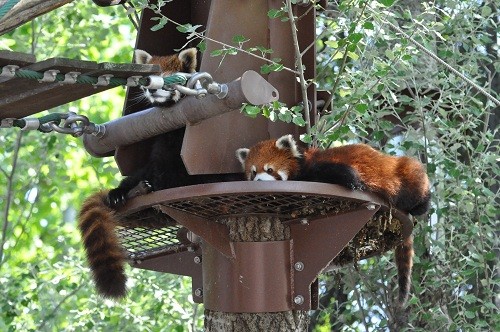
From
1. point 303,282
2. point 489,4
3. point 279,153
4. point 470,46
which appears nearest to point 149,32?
point 279,153

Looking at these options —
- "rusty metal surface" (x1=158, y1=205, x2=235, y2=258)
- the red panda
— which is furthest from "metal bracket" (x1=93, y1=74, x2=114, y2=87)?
"rusty metal surface" (x1=158, y1=205, x2=235, y2=258)

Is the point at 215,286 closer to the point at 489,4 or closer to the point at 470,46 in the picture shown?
the point at 470,46

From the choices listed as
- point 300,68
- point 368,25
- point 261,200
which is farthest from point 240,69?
point 261,200

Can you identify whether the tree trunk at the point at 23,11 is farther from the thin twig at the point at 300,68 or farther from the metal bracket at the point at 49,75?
the thin twig at the point at 300,68

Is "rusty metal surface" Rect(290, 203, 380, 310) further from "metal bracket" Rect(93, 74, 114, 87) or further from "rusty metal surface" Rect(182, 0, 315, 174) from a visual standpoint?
"metal bracket" Rect(93, 74, 114, 87)

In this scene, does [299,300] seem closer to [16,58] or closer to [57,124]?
[57,124]

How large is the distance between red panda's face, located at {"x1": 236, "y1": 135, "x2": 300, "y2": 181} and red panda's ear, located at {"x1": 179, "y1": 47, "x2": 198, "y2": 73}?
551 millimetres

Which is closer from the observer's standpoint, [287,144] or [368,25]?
[287,144]

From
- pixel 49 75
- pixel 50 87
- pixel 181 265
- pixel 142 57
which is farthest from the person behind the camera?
pixel 181 265

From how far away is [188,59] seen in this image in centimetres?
458

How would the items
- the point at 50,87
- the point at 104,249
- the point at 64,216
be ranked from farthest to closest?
the point at 64,216 → the point at 104,249 → the point at 50,87

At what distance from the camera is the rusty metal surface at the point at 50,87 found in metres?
3.42

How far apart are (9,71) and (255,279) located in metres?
1.30

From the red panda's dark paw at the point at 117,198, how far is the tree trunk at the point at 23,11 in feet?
2.51
